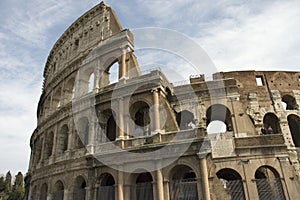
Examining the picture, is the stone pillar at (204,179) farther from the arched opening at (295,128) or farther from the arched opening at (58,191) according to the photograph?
the arched opening at (295,128)

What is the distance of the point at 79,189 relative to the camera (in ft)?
45.3

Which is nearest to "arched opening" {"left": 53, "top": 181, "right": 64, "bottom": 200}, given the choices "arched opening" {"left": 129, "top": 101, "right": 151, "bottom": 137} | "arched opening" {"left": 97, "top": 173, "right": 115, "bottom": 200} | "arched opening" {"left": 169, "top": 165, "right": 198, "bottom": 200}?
"arched opening" {"left": 97, "top": 173, "right": 115, "bottom": 200}

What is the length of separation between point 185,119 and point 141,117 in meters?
3.15

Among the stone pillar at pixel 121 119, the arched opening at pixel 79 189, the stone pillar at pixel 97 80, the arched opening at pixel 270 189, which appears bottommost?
the arched opening at pixel 270 189

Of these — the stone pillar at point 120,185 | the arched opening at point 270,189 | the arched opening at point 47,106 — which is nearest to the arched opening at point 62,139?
the arched opening at point 47,106

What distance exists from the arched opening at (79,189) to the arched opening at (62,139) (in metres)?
3.26

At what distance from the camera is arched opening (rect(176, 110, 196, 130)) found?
50.9ft

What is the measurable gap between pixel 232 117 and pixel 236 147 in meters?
2.08

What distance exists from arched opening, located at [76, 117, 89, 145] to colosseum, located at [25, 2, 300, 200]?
0.23ft

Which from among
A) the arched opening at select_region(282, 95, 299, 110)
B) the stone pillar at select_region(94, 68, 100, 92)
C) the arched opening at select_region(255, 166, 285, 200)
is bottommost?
the arched opening at select_region(255, 166, 285, 200)

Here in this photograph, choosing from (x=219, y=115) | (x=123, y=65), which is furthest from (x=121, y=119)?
(x=219, y=115)

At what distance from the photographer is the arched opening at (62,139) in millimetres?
16511

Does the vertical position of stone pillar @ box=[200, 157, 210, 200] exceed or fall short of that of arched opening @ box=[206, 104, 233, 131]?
it falls short

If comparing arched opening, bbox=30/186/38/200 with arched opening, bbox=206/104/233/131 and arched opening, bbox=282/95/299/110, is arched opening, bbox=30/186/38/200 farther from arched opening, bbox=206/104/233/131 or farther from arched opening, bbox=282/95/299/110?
arched opening, bbox=282/95/299/110
